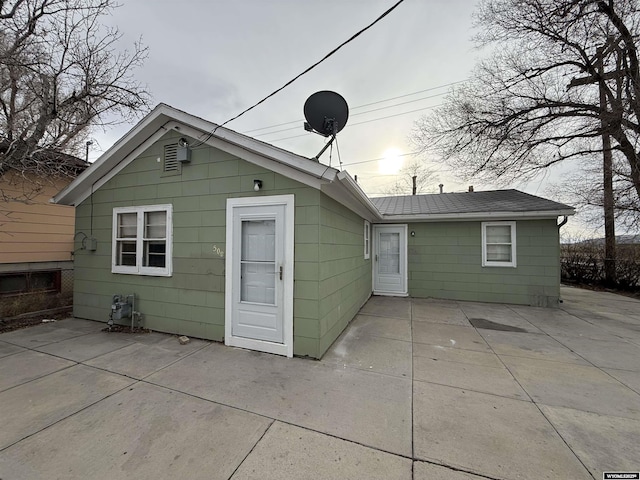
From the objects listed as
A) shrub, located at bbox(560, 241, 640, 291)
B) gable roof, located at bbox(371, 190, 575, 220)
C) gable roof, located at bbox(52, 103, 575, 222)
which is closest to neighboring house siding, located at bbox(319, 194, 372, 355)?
gable roof, located at bbox(52, 103, 575, 222)

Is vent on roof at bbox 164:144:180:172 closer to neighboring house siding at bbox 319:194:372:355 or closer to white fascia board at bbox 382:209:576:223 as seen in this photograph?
neighboring house siding at bbox 319:194:372:355

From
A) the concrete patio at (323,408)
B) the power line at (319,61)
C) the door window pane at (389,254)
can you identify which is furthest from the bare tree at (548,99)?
the power line at (319,61)

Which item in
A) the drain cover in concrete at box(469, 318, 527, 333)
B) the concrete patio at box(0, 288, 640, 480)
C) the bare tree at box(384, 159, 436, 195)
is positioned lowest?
the concrete patio at box(0, 288, 640, 480)

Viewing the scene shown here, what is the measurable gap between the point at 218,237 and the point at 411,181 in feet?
71.3

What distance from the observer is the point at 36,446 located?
196 cm

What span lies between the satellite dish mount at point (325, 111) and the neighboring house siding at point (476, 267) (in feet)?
15.9

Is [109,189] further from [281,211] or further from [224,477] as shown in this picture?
[224,477]

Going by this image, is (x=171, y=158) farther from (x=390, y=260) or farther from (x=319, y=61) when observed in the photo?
(x=390, y=260)

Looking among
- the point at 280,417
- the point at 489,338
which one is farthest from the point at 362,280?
the point at 280,417

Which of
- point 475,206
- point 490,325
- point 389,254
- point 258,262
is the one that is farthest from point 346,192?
A: point 475,206

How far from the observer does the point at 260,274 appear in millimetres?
3877

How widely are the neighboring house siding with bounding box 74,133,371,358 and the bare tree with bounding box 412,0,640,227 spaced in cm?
795

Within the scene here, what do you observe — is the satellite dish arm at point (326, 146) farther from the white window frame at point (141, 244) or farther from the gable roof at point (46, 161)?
the gable roof at point (46, 161)

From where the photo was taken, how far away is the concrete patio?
182 centimetres
